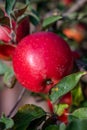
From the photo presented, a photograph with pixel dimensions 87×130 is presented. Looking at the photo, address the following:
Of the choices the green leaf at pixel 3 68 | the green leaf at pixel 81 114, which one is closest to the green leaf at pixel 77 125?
the green leaf at pixel 81 114

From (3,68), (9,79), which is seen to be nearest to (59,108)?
(9,79)

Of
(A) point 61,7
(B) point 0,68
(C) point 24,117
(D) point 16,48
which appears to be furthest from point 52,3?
(C) point 24,117

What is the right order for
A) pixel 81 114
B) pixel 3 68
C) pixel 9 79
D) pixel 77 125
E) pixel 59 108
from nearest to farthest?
pixel 77 125, pixel 81 114, pixel 59 108, pixel 9 79, pixel 3 68

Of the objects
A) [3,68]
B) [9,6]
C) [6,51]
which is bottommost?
[3,68]

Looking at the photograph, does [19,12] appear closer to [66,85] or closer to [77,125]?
[66,85]

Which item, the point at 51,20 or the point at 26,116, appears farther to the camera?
the point at 51,20
